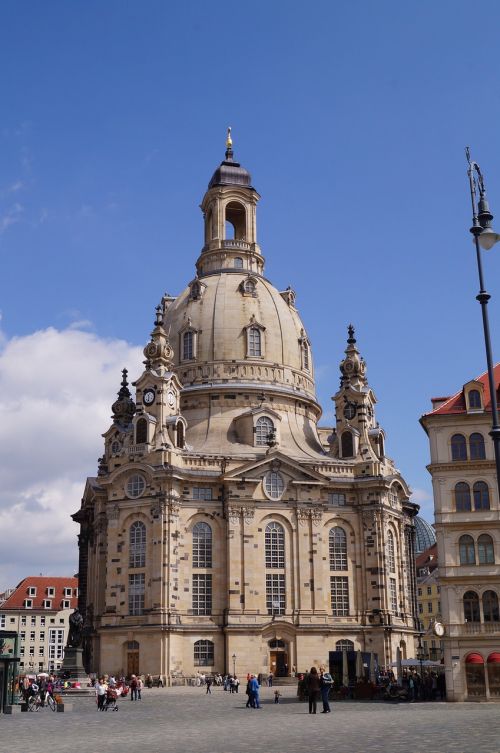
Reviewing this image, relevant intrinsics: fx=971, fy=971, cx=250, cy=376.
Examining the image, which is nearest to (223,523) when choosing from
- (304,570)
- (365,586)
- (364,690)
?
(304,570)

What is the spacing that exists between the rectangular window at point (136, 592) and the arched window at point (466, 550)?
34319mm

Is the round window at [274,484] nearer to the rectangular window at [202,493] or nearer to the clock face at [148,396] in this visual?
the rectangular window at [202,493]

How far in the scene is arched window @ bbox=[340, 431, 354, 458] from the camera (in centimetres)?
8750

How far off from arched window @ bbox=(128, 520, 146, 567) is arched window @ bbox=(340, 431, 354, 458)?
20076 mm

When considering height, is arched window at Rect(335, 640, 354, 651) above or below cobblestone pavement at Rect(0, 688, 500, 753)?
above

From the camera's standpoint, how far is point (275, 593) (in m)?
79.1

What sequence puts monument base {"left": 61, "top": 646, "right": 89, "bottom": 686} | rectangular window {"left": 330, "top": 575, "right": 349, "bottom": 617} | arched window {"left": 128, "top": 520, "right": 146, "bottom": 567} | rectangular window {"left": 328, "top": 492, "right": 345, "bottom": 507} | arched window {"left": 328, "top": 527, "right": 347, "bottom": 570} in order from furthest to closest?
1. rectangular window {"left": 328, "top": 492, "right": 345, "bottom": 507}
2. arched window {"left": 328, "top": 527, "right": 347, "bottom": 570}
3. rectangular window {"left": 330, "top": 575, "right": 349, "bottom": 617}
4. arched window {"left": 128, "top": 520, "right": 146, "bottom": 567}
5. monument base {"left": 61, "top": 646, "right": 89, "bottom": 686}

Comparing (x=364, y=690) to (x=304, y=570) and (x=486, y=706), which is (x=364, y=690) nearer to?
(x=486, y=706)

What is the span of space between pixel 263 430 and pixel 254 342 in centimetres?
906

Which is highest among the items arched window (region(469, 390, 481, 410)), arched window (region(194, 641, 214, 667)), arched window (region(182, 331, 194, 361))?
arched window (region(182, 331, 194, 361))

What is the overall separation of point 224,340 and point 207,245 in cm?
1450

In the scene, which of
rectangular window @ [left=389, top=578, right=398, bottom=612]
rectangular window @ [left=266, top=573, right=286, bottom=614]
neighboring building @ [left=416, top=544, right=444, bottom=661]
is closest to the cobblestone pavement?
rectangular window @ [left=266, top=573, right=286, bottom=614]

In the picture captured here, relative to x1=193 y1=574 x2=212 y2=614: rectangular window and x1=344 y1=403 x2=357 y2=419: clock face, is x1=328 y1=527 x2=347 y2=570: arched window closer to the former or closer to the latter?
x1=193 y1=574 x2=212 y2=614: rectangular window

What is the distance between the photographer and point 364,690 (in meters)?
52.8
